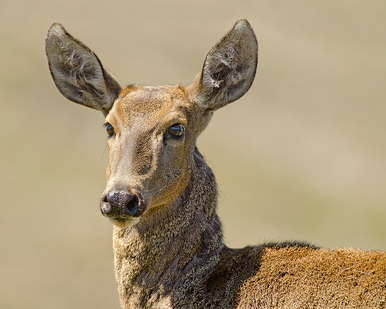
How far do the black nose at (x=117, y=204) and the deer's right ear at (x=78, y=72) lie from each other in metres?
2.05

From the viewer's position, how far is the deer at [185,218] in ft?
18.9

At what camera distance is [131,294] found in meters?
6.49

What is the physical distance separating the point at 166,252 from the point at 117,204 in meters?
1.22

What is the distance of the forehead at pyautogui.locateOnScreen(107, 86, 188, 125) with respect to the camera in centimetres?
661

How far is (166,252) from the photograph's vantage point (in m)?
6.50

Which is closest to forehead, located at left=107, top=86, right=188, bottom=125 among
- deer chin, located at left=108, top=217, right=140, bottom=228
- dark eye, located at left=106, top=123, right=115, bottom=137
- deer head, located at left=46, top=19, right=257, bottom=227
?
deer head, located at left=46, top=19, right=257, bottom=227

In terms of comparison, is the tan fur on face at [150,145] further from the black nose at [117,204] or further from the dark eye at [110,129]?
the black nose at [117,204]

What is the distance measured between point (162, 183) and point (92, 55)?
2202 millimetres

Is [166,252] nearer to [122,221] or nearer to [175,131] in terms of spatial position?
[122,221]

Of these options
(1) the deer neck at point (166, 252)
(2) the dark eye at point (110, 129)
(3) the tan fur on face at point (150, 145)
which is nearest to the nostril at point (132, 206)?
(3) the tan fur on face at point (150, 145)

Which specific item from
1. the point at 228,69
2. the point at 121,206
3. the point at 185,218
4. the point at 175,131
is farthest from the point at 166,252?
the point at 228,69

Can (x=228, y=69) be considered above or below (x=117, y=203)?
above

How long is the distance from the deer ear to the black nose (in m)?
2.19

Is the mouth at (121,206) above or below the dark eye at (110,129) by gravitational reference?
below
